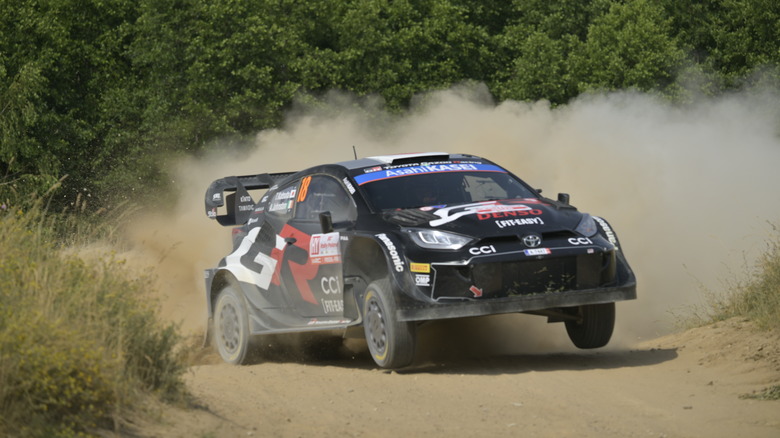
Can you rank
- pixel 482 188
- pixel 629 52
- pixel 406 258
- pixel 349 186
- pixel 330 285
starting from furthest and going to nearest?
pixel 629 52, pixel 482 188, pixel 349 186, pixel 330 285, pixel 406 258

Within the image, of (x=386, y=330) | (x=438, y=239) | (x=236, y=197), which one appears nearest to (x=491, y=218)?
(x=438, y=239)

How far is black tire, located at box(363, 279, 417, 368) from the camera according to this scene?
9062 mm

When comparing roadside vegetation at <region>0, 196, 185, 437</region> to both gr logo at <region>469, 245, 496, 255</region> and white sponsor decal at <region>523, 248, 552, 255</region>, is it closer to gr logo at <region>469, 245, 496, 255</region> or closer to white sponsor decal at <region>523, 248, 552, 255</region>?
gr logo at <region>469, 245, 496, 255</region>

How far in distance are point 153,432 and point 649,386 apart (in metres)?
3.87

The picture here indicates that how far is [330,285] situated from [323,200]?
93 centimetres

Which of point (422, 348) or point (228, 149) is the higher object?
point (228, 149)

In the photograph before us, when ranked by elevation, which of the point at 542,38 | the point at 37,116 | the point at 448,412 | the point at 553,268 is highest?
the point at 542,38

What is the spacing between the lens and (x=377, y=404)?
817 centimetres

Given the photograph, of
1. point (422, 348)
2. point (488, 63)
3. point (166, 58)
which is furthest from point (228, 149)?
point (422, 348)

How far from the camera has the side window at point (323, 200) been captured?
10.1m

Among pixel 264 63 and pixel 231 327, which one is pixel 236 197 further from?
pixel 264 63

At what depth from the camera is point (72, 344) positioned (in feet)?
21.3

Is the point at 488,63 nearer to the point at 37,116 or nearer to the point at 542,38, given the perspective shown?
the point at 542,38

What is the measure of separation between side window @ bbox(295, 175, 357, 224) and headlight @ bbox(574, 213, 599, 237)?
1.86m
